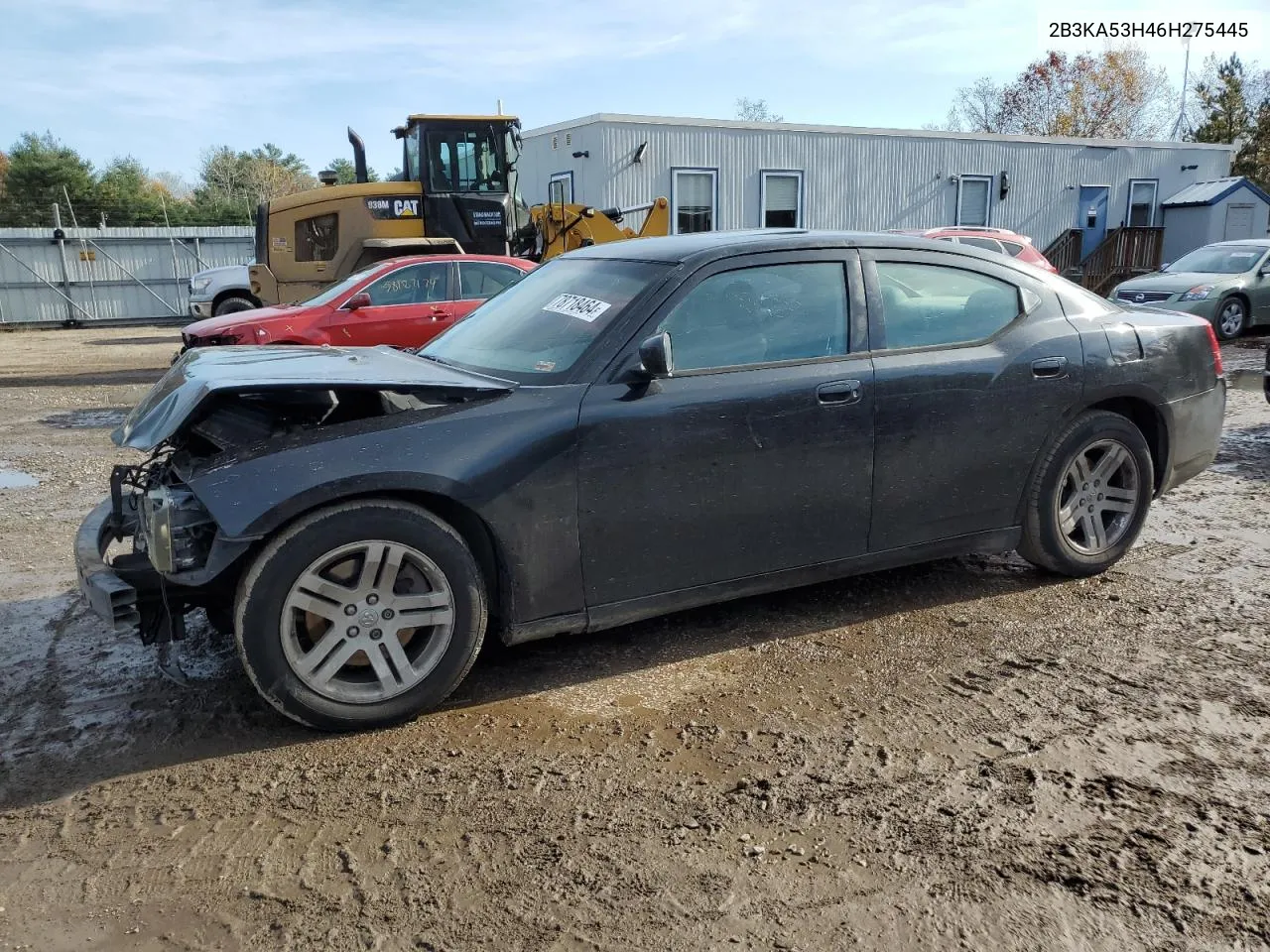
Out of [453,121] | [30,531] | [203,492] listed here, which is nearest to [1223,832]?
[203,492]

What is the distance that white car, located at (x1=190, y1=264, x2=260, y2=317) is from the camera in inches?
721

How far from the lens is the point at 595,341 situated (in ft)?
12.1

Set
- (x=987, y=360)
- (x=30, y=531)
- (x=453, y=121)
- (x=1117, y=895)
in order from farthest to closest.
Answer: (x=453, y=121) < (x=30, y=531) < (x=987, y=360) < (x=1117, y=895)

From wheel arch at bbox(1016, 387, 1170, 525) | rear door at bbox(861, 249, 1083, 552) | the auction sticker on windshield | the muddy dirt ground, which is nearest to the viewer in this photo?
the muddy dirt ground

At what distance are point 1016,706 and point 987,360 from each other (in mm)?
1521

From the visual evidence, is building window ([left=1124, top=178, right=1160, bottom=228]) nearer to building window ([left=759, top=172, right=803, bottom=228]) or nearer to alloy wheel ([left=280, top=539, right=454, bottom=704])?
building window ([left=759, top=172, right=803, bottom=228])

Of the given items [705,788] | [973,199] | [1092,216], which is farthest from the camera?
[1092,216]

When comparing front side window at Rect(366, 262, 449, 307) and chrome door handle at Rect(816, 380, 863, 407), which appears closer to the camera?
chrome door handle at Rect(816, 380, 863, 407)

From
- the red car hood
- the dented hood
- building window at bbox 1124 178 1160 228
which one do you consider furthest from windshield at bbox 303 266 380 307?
building window at bbox 1124 178 1160 228

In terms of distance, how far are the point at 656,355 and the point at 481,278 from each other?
752 cm

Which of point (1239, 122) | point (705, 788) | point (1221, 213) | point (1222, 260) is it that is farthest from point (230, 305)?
point (1239, 122)

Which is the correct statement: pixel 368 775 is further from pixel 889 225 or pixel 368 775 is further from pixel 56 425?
pixel 889 225

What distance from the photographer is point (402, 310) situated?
33.0ft

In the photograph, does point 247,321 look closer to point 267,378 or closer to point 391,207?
point 391,207
